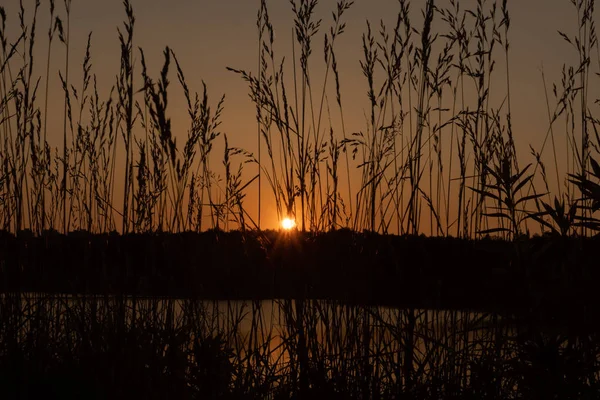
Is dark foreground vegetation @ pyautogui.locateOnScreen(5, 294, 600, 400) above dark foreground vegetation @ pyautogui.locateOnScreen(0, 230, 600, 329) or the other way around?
the other way around

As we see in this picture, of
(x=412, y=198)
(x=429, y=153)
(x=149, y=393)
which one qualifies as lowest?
(x=149, y=393)

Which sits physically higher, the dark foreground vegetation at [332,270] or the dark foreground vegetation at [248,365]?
the dark foreground vegetation at [332,270]

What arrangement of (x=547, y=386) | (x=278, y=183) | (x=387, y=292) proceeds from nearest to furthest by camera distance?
(x=547, y=386)
(x=278, y=183)
(x=387, y=292)

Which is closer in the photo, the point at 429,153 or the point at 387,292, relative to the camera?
the point at 387,292

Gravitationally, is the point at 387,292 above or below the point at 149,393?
above

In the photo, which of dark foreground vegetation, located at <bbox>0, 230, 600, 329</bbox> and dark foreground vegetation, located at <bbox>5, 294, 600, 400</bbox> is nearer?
dark foreground vegetation, located at <bbox>0, 230, 600, 329</bbox>

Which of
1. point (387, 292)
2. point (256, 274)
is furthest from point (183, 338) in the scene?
point (387, 292)

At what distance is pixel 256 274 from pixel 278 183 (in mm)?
371

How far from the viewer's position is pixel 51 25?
102 inches

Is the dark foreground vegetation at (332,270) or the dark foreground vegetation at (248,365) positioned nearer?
the dark foreground vegetation at (332,270)

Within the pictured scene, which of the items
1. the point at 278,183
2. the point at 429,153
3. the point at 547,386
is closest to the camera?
the point at 547,386

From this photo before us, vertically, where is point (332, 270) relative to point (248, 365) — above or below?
above

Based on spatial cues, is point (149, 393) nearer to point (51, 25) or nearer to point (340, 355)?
point (340, 355)

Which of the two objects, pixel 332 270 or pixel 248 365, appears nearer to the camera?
pixel 248 365
